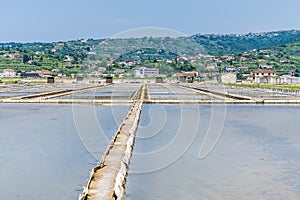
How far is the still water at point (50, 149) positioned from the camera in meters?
4.87

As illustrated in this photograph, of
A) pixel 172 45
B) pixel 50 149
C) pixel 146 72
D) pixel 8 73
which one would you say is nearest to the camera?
pixel 50 149

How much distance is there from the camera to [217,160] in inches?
247

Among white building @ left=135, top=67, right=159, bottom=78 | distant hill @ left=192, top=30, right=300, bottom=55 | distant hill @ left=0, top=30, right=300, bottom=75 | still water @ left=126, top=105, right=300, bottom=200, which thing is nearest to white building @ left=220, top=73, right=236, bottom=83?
distant hill @ left=0, top=30, right=300, bottom=75

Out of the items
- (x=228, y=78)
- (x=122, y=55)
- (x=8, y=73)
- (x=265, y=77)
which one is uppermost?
(x=122, y=55)

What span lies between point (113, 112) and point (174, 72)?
38425mm

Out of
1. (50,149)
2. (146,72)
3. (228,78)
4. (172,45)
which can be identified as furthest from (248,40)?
(50,149)

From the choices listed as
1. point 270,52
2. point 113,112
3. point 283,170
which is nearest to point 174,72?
point 270,52

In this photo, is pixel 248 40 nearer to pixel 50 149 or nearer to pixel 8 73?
pixel 8 73

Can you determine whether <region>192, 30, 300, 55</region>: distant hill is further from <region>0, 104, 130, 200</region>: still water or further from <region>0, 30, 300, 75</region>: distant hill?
<region>0, 104, 130, 200</region>: still water

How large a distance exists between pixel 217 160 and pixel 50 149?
2.71 meters

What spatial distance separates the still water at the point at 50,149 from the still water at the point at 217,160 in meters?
0.72

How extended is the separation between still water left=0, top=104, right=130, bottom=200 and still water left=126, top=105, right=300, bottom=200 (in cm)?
72

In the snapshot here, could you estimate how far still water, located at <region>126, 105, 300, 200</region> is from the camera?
4.78 metres

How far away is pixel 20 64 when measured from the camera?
57.1 meters
